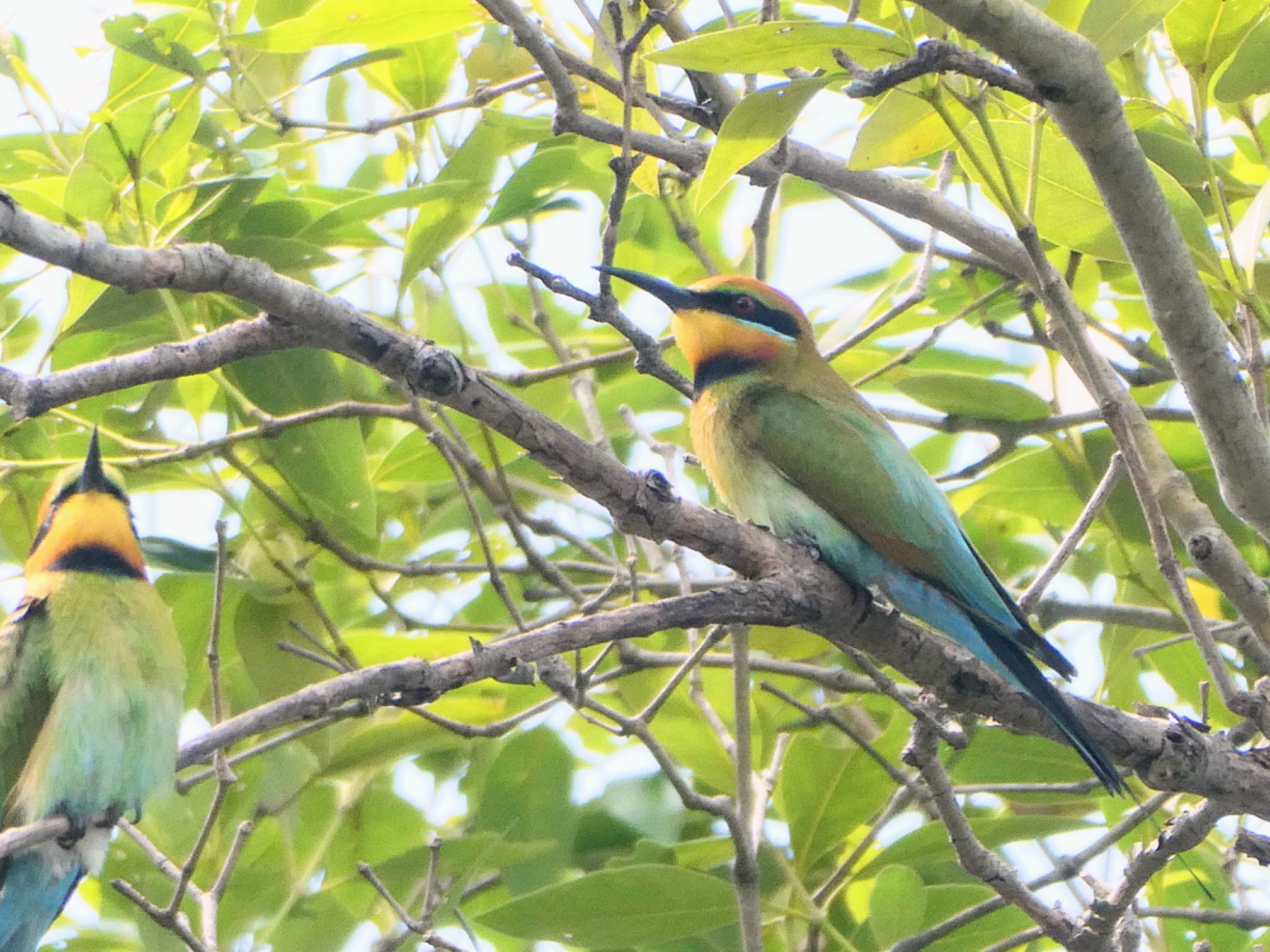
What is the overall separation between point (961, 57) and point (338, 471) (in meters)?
1.56

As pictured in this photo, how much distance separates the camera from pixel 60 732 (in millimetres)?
2844

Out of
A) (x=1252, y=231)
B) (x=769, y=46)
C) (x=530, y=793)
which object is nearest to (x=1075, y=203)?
(x=1252, y=231)

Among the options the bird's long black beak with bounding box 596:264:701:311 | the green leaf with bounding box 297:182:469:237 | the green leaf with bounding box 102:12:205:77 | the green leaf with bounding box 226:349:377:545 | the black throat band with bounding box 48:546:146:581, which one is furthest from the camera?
the black throat band with bounding box 48:546:146:581

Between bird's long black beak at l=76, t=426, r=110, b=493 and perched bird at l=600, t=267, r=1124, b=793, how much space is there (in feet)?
3.60

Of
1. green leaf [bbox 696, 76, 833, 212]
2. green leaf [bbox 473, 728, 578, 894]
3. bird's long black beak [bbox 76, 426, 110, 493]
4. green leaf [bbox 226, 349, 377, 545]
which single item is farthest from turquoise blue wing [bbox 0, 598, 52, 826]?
green leaf [bbox 696, 76, 833, 212]

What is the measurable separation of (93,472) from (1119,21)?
6.91 ft

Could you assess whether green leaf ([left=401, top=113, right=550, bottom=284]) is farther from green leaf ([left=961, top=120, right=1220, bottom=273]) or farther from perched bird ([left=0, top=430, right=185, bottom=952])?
green leaf ([left=961, top=120, right=1220, bottom=273])

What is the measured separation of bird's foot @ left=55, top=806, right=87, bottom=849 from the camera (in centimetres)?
280

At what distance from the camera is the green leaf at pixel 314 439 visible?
108 inches

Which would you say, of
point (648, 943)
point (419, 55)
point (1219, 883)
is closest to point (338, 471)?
point (419, 55)

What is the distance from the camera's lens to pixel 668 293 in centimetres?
312

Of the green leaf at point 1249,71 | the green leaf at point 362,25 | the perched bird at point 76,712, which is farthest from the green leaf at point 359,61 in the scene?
the green leaf at point 1249,71

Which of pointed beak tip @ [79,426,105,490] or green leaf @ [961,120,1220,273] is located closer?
green leaf @ [961,120,1220,273]

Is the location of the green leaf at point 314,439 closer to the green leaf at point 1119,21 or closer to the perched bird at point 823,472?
the perched bird at point 823,472
